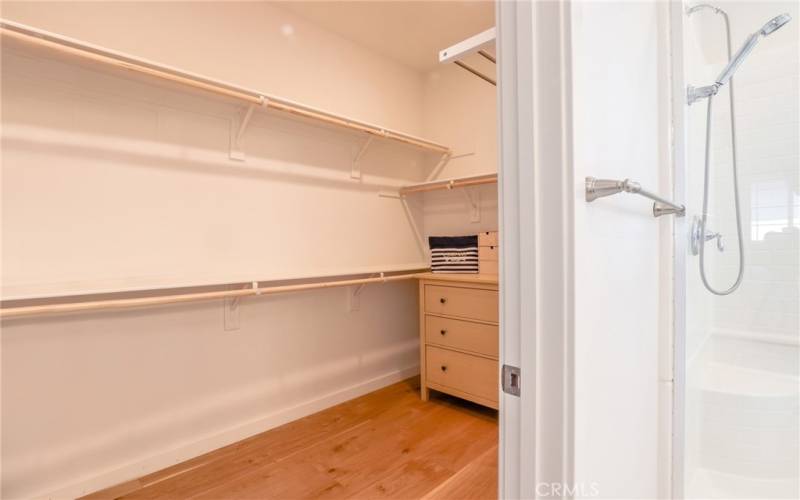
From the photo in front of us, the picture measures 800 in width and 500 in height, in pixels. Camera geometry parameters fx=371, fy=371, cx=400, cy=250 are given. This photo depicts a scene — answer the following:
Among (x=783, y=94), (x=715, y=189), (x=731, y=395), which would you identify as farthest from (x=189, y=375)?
(x=783, y=94)

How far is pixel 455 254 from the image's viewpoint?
2.48 meters

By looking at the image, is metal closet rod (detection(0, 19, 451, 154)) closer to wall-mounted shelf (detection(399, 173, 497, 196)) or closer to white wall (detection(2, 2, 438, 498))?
white wall (detection(2, 2, 438, 498))

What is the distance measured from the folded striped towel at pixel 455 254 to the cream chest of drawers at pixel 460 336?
0.12 metres

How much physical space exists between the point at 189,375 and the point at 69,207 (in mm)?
898

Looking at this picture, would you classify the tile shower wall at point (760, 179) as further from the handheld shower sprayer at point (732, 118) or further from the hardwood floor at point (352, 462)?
the hardwood floor at point (352, 462)

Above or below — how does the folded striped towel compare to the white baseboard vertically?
above

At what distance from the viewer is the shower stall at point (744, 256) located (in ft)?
4.73

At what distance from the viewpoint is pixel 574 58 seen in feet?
1.98

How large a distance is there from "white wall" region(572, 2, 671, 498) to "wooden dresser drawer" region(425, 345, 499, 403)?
1049 millimetres

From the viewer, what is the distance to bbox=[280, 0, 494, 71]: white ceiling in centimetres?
213

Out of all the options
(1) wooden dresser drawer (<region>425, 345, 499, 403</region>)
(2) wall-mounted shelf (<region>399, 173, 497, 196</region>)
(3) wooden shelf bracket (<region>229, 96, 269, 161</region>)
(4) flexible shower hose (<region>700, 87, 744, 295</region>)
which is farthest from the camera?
(2) wall-mounted shelf (<region>399, 173, 497, 196</region>)

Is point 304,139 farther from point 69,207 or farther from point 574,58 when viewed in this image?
point 574,58

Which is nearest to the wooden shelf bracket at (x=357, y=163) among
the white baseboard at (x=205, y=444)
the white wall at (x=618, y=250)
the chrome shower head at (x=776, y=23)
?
the white baseboard at (x=205, y=444)
